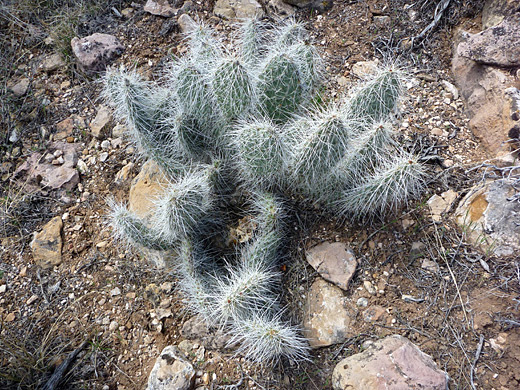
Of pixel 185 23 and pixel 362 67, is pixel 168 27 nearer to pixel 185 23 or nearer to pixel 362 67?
pixel 185 23

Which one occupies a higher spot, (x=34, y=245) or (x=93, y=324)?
(x=34, y=245)

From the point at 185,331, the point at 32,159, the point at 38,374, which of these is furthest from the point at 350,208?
the point at 32,159

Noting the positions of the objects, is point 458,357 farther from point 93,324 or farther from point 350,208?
point 93,324

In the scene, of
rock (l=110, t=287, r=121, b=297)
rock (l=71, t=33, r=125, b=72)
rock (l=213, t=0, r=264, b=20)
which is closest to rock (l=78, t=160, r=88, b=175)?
rock (l=71, t=33, r=125, b=72)

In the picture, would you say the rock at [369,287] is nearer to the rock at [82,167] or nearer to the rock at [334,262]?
the rock at [334,262]

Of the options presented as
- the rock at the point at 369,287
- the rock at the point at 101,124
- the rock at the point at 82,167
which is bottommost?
the rock at the point at 369,287

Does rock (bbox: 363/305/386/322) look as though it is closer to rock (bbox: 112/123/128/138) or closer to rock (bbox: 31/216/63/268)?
rock (bbox: 31/216/63/268)

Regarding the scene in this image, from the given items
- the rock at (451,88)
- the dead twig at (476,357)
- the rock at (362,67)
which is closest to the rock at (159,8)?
the rock at (362,67)
